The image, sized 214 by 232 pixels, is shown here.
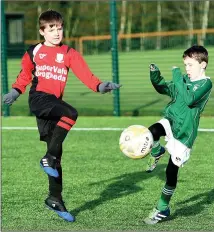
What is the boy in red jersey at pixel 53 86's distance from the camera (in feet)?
18.2

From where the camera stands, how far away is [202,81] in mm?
5480

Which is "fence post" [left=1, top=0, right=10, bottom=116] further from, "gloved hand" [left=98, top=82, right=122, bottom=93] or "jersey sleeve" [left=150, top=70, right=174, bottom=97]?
"gloved hand" [left=98, top=82, right=122, bottom=93]

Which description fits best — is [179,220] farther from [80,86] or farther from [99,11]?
[99,11]

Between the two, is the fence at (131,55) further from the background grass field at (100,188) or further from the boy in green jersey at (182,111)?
the boy in green jersey at (182,111)

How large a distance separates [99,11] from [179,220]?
94.1 ft

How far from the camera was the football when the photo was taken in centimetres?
555

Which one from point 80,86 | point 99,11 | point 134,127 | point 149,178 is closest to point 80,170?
point 149,178

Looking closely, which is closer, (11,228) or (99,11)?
(11,228)

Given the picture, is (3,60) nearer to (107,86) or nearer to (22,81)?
(22,81)

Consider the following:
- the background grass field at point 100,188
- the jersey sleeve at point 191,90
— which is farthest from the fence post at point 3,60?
the jersey sleeve at point 191,90

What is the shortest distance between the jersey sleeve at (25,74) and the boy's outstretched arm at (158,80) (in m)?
1.11

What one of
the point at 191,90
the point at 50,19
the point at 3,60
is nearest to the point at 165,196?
the point at 191,90

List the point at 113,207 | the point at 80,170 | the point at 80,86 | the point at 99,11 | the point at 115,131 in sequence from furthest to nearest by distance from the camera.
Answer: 1. the point at 99,11
2. the point at 80,86
3. the point at 115,131
4. the point at 80,170
5. the point at 113,207

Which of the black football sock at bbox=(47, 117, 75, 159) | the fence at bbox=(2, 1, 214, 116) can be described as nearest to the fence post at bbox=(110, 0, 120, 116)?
the fence at bbox=(2, 1, 214, 116)
